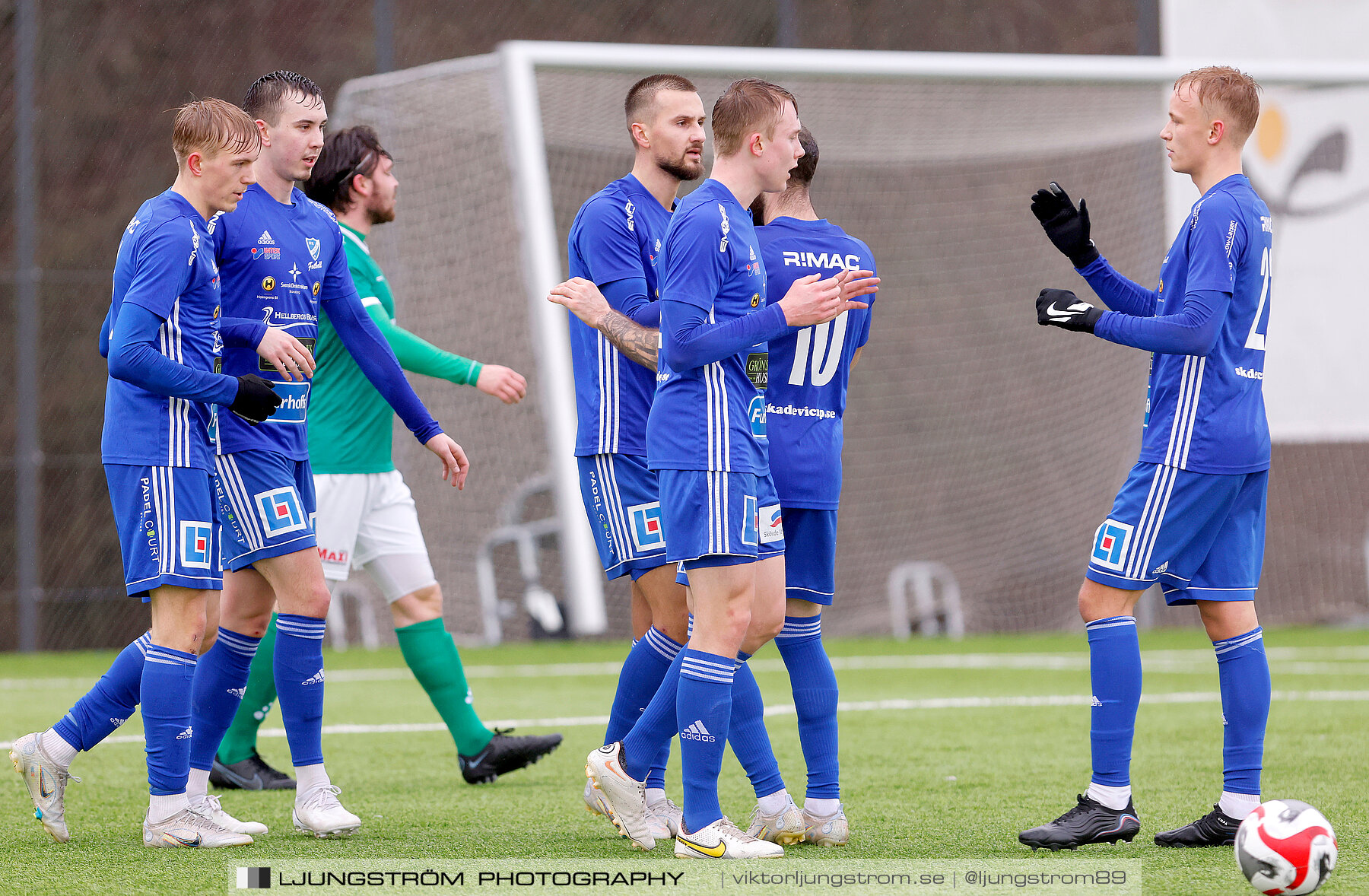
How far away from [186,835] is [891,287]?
1056cm

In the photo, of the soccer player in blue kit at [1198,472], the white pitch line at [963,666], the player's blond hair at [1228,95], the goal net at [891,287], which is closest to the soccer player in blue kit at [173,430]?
the soccer player in blue kit at [1198,472]

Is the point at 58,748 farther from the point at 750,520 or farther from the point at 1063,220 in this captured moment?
the point at 1063,220

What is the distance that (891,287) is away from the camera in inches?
539

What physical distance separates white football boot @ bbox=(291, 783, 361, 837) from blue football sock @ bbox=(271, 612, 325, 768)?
139 millimetres

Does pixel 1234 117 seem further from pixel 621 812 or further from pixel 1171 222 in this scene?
pixel 1171 222

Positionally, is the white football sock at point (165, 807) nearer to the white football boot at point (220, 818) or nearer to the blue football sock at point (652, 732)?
the white football boot at point (220, 818)

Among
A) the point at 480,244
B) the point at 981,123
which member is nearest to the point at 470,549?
the point at 480,244

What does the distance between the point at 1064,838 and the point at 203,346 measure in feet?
8.11

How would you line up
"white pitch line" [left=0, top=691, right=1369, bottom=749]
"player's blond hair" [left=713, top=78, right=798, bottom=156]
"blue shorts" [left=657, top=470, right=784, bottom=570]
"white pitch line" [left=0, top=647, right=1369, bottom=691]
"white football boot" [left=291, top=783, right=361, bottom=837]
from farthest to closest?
"white pitch line" [left=0, top=647, right=1369, bottom=691]
"white pitch line" [left=0, top=691, right=1369, bottom=749]
"white football boot" [left=291, top=783, right=361, bottom=837]
"player's blond hair" [left=713, top=78, right=798, bottom=156]
"blue shorts" [left=657, top=470, right=784, bottom=570]

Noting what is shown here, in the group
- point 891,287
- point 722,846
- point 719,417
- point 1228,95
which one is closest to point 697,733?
point 722,846

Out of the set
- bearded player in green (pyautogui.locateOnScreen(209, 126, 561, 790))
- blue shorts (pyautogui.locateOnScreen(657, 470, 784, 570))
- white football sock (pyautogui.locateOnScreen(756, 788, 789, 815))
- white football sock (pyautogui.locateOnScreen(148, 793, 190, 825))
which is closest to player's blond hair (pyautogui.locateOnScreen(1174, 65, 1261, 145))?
blue shorts (pyautogui.locateOnScreen(657, 470, 784, 570))

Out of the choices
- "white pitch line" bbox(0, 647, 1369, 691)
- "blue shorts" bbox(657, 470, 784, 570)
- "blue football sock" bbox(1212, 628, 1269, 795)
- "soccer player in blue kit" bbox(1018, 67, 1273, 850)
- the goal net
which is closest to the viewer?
"blue shorts" bbox(657, 470, 784, 570)

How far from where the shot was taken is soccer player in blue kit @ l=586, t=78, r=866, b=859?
3568 mm

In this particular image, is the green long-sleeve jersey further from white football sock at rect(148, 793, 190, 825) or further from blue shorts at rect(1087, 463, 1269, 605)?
blue shorts at rect(1087, 463, 1269, 605)
